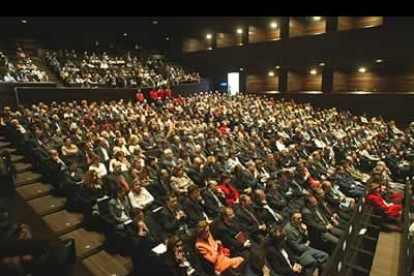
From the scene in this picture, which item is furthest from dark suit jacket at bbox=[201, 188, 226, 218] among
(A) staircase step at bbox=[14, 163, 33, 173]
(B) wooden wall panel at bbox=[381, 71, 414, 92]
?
(B) wooden wall panel at bbox=[381, 71, 414, 92]

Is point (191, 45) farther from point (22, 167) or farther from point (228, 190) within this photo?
point (228, 190)

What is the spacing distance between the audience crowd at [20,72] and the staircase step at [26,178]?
16.4ft

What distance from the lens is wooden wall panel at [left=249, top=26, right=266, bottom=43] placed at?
1438 centimetres

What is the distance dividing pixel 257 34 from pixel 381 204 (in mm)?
11848

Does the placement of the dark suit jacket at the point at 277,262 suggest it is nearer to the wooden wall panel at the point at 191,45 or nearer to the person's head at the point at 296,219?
the person's head at the point at 296,219

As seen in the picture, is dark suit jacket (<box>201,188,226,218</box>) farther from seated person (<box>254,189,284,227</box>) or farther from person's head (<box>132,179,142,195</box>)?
person's head (<box>132,179,142,195</box>)

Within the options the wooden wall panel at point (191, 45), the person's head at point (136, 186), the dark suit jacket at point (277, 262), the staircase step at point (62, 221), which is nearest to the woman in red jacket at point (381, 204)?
the dark suit jacket at point (277, 262)

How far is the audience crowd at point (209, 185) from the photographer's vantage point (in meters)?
2.95

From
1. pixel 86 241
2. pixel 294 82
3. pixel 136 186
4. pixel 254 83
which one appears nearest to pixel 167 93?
pixel 254 83

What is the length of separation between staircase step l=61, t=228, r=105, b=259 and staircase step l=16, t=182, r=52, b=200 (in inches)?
34.4

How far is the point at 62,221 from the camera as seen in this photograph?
3.42 m

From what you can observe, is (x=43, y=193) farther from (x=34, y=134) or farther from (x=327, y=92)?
(x=327, y=92)

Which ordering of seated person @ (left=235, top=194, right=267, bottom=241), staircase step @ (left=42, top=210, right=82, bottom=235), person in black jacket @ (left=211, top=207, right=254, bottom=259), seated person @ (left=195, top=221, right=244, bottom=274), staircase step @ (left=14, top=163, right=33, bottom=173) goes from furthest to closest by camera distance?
staircase step @ (left=14, top=163, right=33, bottom=173) → seated person @ (left=235, top=194, right=267, bottom=241) → staircase step @ (left=42, top=210, right=82, bottom=235) → person in black jacket @ (left=211, top=207, right=254, bottom=259) → seated person @ (left=195, top=221, right=244, bottom=274)

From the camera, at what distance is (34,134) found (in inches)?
198
